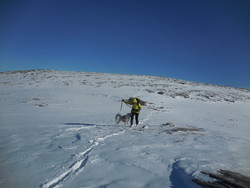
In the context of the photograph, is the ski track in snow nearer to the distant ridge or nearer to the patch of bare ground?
the patch of bare ground

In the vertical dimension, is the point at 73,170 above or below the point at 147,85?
below

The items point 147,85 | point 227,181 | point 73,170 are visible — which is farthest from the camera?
point 147,85

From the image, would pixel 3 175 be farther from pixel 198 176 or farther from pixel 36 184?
pixel 198 176

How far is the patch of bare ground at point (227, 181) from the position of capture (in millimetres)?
3578

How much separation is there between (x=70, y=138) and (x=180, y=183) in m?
5.45

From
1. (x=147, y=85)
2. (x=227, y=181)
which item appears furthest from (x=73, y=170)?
(x=147, y=85)

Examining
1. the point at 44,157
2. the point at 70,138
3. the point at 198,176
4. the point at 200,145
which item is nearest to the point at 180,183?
the point at 198,176

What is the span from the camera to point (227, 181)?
12.3 feet

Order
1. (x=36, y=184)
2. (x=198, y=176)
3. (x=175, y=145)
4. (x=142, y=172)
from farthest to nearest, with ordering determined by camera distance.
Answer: (x=175, y=145), (x=142, y=172), (x=198, y=176), (x=36, y=184)

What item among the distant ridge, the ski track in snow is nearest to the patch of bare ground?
the ski track in snow

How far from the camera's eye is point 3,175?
13.7 ft

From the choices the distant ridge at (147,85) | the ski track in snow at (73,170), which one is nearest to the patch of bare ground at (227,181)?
the ski track in snow at (73,170)

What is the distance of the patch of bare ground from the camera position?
3578 mm

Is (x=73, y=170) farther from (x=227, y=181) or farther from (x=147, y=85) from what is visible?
(x=147, y=85)
